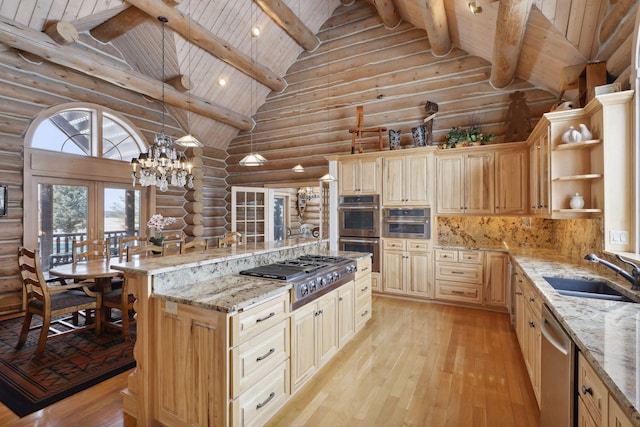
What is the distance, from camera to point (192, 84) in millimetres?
5672

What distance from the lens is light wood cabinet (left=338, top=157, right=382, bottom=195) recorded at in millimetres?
5105

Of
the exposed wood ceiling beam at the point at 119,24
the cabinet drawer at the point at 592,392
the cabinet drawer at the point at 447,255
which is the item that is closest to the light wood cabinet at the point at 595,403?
the cabinet drawer at the point at 592,392

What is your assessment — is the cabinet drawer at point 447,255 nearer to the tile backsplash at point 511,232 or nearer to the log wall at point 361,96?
the tile backsplash at point 511,232

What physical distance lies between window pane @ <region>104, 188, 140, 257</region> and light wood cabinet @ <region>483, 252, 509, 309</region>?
6.09 m

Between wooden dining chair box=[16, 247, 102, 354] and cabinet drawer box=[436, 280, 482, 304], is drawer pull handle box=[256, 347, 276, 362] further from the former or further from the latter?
cabinet drawer box=[436, 280, 482, 304]

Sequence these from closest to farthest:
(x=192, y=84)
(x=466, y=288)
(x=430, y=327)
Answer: (x=430, y=327) < (x=466, y=288) < (x=192, y=84)

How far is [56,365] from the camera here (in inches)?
110

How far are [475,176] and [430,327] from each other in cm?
240

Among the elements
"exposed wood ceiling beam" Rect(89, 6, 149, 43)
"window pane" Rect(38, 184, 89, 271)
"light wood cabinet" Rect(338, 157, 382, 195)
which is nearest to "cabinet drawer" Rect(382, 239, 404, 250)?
"light wood cabinet" Rect(338, 157, 382, 195)

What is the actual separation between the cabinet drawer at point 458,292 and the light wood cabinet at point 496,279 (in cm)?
12

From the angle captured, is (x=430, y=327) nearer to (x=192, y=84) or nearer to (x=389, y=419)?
(x=389, y=419)

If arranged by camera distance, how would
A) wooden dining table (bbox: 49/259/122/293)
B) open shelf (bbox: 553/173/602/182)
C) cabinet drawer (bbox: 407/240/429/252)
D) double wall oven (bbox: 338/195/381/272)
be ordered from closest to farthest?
open shelf (bbox: 553/173/602/182), wooden dining table (bbox: 49/259/122/293), cabinet drawer (bbox: 407/240/429/252), double wall oven (bbox: 338/195/381/272)

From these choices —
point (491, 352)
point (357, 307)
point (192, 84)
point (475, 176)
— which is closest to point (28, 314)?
point (357, 307)

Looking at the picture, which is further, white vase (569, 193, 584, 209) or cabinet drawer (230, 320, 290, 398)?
white vase (569, 193, 584, 209)
